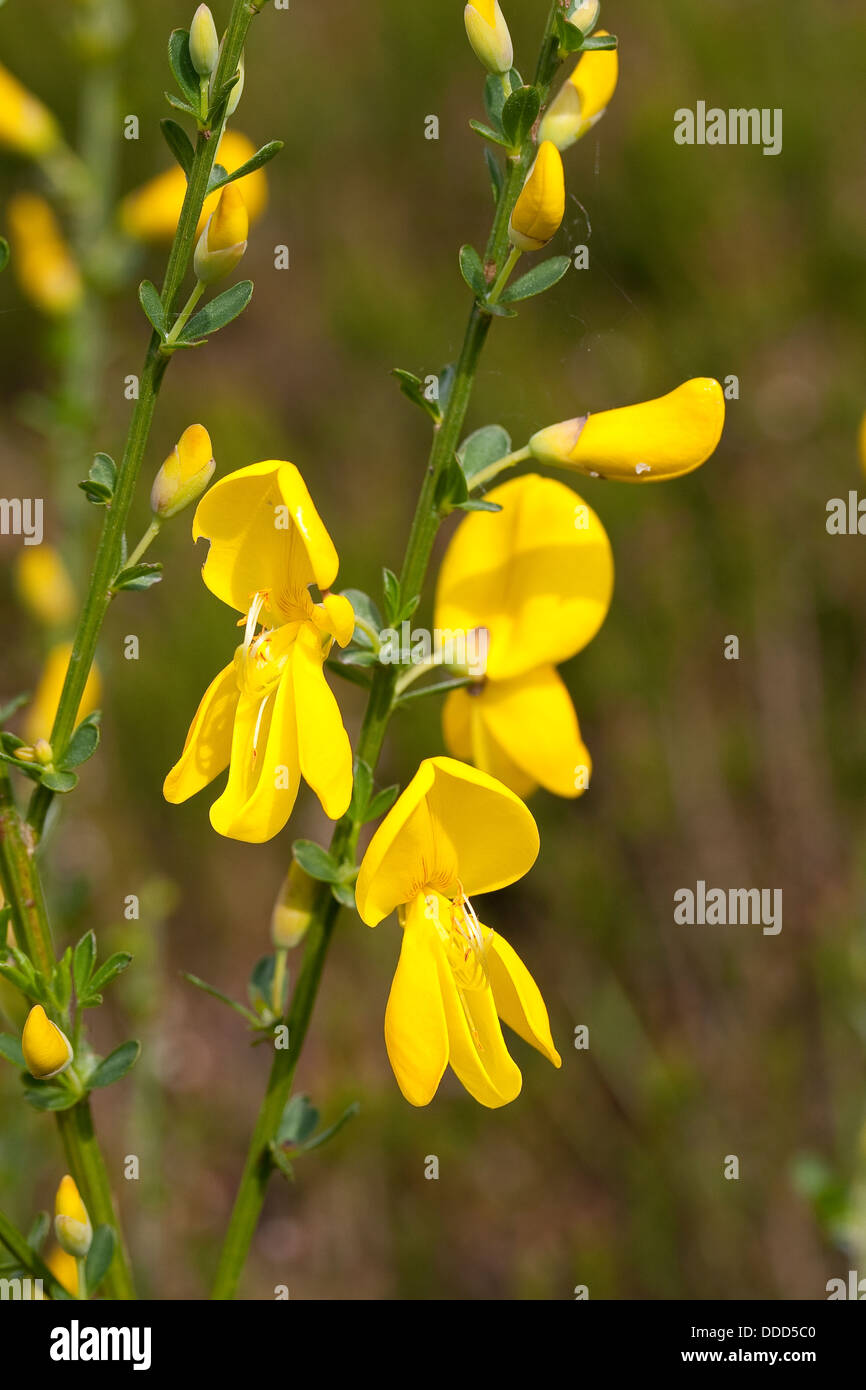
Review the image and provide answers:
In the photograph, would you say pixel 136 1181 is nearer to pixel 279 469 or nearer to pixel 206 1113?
pixel 206 1113

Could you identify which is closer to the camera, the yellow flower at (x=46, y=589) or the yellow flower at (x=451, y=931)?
the yellow flower at (x=451, y=931)

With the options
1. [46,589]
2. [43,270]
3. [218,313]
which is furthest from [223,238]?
[43,270]

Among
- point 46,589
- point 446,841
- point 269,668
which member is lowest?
point 446,841

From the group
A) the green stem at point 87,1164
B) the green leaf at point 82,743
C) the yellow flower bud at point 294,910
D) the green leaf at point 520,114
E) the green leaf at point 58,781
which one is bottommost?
the green stem at point 87,1164

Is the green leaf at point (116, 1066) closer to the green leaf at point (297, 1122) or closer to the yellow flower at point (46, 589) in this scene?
the green leaf at point (297, 1122)

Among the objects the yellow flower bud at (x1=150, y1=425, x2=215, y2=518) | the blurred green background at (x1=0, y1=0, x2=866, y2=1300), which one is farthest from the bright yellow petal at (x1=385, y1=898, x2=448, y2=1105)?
the blurred green background at (x1=0, y1=0, x2=866, y2=1300)

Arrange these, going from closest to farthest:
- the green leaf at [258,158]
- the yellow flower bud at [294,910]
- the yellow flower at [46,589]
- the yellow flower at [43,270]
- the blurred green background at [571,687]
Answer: the green leaf at [258,158] → the yellow flower bud at [294,910] → the yellow flower at [46,589] → the yellow flower at [43,270] → the blurred green background at [571,687]

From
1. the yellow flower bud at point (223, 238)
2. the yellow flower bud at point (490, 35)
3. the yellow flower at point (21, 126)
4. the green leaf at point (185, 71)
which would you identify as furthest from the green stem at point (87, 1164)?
the yellow flower at point (21, 126)

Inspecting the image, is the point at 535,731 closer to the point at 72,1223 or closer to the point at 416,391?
the point at 416,391
